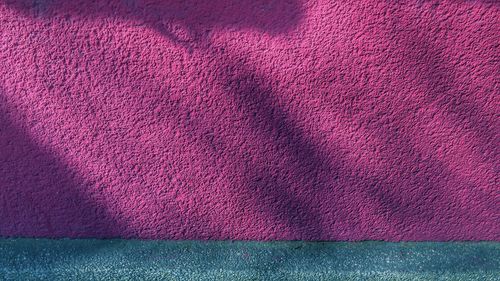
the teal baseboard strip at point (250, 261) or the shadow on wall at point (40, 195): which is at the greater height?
the shadow on wall at point (40, 195)

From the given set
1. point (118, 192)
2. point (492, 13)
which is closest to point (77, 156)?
point (118, 192)

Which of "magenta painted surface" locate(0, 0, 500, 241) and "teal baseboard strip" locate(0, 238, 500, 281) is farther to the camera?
"teal baseboard strip" locate(0, 238, 500, 281)

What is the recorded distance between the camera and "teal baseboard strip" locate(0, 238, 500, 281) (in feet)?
7.64

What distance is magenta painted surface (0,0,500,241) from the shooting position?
2094 mm

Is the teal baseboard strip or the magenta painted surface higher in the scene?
the magenta painted surface

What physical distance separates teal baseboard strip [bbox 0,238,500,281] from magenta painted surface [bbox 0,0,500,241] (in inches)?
2.7

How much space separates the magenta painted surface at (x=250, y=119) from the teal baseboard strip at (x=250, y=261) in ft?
0.22

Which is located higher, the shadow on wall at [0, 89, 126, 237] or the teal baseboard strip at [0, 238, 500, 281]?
the shadow on wall at [0, 89, 126, 237]

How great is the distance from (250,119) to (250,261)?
0.72 m

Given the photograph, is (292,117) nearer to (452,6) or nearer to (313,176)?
(313,176)

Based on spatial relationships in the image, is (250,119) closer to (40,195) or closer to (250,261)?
(250,261)

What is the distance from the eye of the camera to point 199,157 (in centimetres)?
234

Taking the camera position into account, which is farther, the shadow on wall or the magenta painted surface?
the shadow on wall

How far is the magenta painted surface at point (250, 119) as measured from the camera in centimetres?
209
